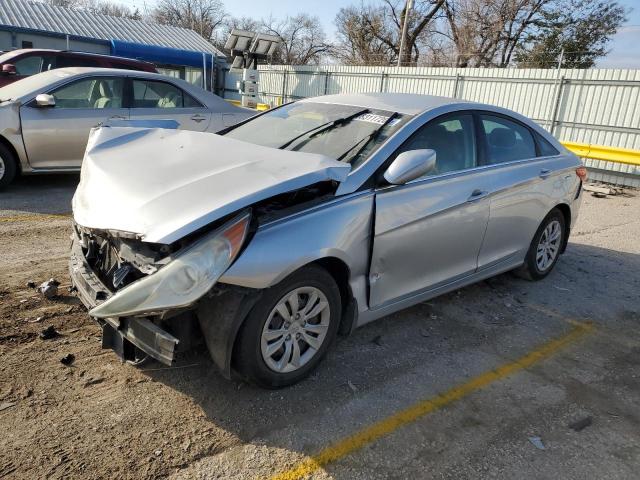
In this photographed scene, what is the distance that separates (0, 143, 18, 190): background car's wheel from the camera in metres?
6.90

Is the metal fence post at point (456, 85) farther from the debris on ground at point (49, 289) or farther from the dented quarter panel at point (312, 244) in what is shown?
the debris on ground at point (49, 289)

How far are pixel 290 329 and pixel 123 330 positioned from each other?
872mm

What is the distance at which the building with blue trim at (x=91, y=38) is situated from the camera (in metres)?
23.8

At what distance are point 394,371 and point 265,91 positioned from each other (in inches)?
837

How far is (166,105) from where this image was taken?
316 inches

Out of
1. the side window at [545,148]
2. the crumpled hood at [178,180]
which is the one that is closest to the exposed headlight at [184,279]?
the crumpled hood at [178,180]

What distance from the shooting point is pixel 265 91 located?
23.1 meters

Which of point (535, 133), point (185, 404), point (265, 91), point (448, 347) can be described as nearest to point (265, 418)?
point (185, 404)

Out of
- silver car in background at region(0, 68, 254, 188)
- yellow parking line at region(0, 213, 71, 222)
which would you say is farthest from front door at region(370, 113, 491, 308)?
silver car in background at region(0, 68, 254, 188)

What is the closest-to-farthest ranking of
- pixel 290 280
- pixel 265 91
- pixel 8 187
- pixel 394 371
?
pixel 290 280 < pixel 394 371 < pixel 8 187 < pixel 265 91

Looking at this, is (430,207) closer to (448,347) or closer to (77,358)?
(448,347)

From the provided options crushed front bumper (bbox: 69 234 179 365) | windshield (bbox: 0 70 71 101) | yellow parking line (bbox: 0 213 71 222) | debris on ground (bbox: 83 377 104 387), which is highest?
windshield (bbox: 0 70 71 101)

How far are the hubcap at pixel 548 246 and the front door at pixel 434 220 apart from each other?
1240mm

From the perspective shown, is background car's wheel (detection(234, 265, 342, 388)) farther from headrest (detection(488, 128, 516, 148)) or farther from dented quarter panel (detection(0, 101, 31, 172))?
dented quarter panel (detection(0, 101, 31, 172))
